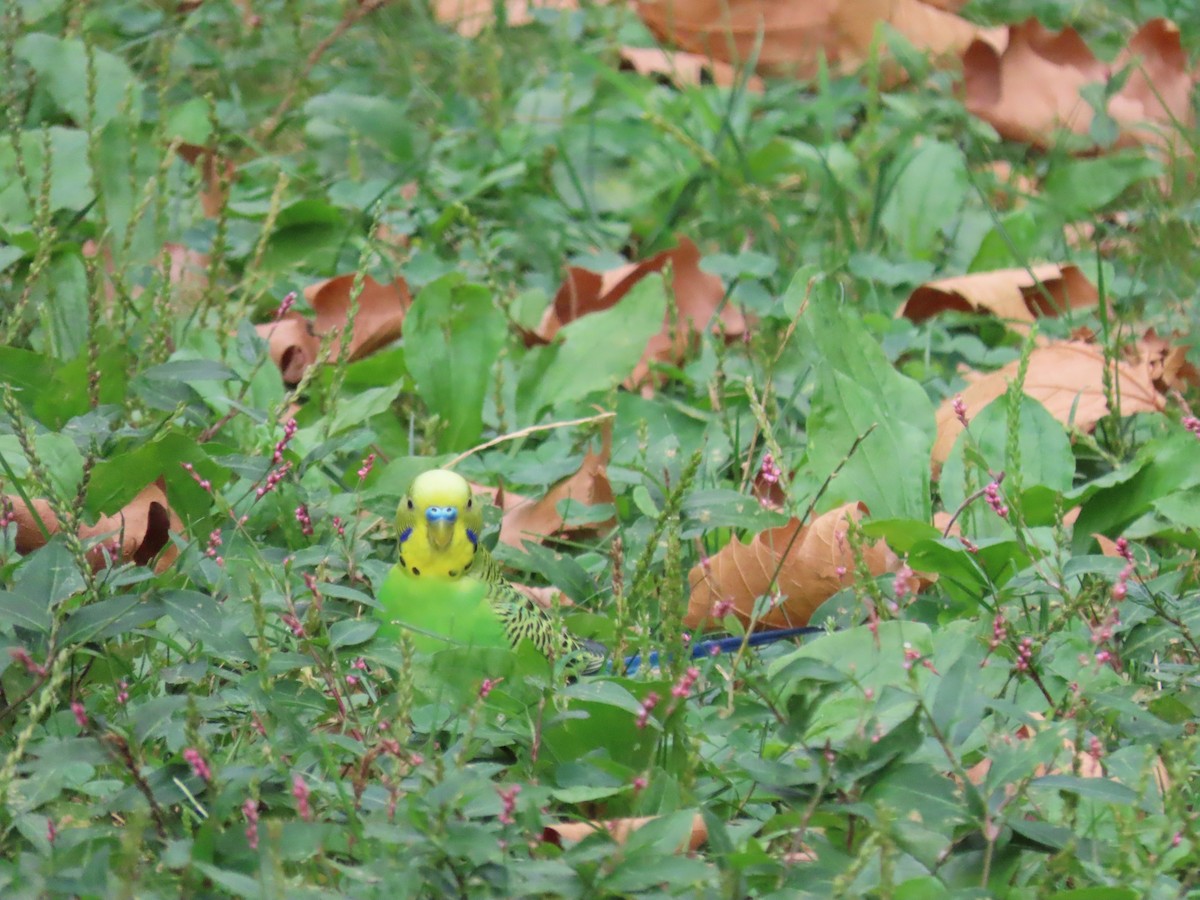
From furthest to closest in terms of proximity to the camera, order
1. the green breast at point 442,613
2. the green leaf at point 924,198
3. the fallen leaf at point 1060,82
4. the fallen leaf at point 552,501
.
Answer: the fallen leaf at point 1060,82 < the green leaf at point 924,198 < the fallen leaf at point 552,501 < the green breast at point 442,613

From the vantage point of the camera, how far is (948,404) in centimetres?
308

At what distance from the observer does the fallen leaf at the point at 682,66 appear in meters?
4.80

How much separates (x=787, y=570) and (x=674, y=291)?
48.1 inches

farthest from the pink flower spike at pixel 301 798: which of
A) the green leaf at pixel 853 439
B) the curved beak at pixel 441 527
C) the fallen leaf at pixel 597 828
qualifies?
the green leaf at pixel 853 439

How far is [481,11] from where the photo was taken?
5.12 m

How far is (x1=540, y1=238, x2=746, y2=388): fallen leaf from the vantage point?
3.54m

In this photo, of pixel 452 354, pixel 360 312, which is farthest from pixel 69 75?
pixel 452 354

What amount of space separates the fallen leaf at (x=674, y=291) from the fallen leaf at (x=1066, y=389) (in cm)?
68

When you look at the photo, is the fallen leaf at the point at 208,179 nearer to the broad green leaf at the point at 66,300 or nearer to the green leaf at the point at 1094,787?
the broad green leaf at the point at 66,300

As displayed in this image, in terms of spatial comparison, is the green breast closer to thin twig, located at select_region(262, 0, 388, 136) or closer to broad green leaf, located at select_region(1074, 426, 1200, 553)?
broad green leaf, located at select_region(1074, 426, 1200, 553)

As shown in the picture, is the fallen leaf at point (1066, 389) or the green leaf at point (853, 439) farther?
the fallen leaf at point (1066, 389)

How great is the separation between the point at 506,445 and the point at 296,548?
0.75 m

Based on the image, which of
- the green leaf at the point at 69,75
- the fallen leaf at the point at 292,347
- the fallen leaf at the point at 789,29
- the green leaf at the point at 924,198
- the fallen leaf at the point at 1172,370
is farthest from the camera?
the fallen leaf at the point at 789,29

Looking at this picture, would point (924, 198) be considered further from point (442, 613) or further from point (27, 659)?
point (27, 659)
